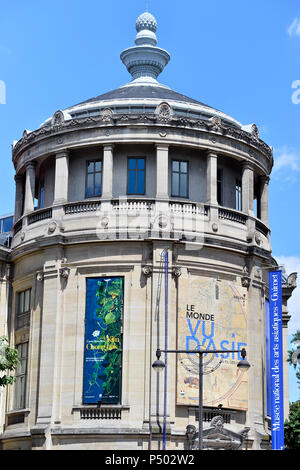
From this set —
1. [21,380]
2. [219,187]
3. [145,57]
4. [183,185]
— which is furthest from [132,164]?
[145,57]

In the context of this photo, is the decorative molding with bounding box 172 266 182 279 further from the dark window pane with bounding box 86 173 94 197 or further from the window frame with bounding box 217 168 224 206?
the dark window pane with bounding box 86 173 94 197

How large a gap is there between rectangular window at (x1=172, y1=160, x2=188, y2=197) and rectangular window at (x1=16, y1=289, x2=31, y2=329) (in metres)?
9.90

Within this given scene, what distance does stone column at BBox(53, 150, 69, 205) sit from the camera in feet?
157

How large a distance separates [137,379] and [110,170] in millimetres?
11295

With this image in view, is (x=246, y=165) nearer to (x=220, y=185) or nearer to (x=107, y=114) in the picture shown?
(x=220, y=185)

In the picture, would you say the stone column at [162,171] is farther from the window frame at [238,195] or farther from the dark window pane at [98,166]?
the window frame at [238,195]

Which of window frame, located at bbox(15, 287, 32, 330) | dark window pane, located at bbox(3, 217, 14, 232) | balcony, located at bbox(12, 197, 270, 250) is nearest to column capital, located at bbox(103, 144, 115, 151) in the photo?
balcony, located at bbox(12, 197, 270, 250)

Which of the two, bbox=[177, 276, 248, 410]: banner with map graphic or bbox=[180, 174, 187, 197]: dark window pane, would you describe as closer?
bbox=[177, 276, 248, 410]: banner with map graphic

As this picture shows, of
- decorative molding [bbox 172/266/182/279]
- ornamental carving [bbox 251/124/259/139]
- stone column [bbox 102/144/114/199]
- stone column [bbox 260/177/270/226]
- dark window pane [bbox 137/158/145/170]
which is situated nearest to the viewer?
decorative molding [bbox 172/266/182/279]

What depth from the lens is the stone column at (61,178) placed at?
47.9 meters

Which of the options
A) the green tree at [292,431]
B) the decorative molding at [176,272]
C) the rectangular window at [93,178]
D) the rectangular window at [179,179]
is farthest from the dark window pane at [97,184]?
the green tree at [292,431]

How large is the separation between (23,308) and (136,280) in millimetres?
7836

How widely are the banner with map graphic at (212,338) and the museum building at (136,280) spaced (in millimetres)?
63
